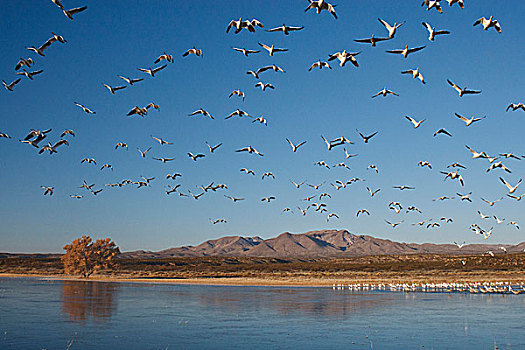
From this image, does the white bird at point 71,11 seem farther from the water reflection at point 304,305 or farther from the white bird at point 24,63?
the water reflection at point 304,305

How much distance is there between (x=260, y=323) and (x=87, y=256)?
2452 inches

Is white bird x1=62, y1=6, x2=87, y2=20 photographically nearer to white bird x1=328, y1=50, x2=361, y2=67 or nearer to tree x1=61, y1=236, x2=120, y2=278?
white bird x1=328, y1=50, x2=361, y2=67

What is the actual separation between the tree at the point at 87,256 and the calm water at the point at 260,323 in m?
42.0

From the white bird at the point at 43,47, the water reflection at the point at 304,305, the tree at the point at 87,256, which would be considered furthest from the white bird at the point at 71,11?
the tree at the point at 87,256

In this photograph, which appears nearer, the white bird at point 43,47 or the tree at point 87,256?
the white bird at point 43,47

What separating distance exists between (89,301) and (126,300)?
112 inches

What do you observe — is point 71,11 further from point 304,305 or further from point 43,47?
point 304,305

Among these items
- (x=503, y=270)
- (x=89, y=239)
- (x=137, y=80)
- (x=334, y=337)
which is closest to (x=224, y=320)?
(x=334, y=337)

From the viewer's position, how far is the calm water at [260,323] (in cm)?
2131

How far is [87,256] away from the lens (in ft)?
273

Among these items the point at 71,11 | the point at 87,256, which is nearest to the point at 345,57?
the point at 71,11

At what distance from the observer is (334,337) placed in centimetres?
2308

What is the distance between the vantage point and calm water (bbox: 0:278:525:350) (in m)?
21.3

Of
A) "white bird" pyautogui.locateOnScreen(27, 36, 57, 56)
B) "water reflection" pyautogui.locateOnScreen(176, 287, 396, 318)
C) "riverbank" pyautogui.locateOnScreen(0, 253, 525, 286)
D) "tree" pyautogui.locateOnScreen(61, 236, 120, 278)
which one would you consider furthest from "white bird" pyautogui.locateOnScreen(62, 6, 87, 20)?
"tree" pyautogui.locateOnScreen(61, 236, 120, 278)
